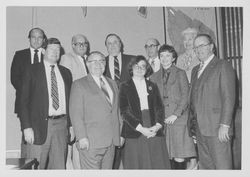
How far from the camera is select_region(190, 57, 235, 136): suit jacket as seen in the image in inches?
122

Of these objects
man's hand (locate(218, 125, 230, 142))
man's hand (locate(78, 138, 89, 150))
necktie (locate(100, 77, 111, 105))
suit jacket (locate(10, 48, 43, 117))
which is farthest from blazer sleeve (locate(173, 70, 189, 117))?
suit jacket (locate(10, 48, 43, 117))

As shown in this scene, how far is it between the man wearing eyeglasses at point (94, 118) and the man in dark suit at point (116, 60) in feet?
0.44

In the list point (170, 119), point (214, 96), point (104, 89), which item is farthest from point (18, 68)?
point (214, 96)

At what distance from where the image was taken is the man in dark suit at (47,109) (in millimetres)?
3090

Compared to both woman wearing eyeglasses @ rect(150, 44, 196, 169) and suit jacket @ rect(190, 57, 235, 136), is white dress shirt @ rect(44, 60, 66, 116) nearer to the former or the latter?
woman wearing eyeglasses @ rect(150, 44, 196, 169)

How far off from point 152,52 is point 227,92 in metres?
0.77

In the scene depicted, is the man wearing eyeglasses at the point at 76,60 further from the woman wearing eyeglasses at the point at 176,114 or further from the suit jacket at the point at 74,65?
the woman wearing eyeglasses at the point at 176,114

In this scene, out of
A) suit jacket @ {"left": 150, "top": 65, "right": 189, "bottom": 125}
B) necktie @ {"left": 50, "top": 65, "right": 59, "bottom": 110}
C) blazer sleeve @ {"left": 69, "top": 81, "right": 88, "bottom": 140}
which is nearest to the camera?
blazer sleeve @ {"left": 69, "top": 81, "right": 88, "bottom": 140}

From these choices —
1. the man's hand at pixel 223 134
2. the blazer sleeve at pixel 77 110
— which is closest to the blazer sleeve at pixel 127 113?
the blazer sleeve at pixel 77 110

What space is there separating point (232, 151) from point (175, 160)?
52cm

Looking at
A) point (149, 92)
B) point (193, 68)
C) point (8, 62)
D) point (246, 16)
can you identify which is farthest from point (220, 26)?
point (8, 62)

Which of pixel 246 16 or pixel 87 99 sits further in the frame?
pixel 246 16

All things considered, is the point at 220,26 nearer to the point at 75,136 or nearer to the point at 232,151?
the point at 232,151

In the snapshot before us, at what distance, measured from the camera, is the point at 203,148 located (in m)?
3.18
